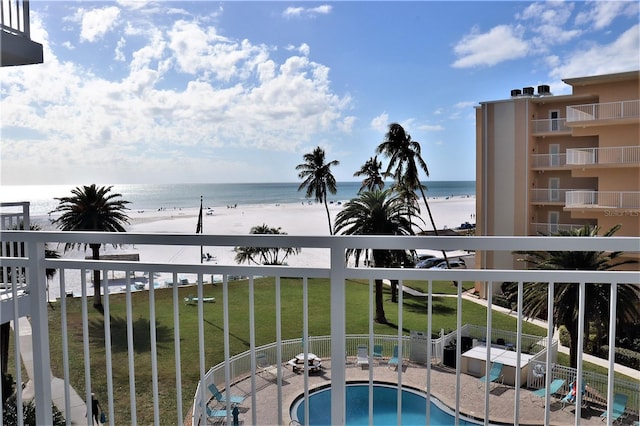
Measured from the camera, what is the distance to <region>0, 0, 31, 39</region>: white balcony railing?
131 inches

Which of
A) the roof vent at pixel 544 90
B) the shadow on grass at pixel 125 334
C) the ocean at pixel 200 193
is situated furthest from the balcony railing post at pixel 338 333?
the ocean at pixel 200 193

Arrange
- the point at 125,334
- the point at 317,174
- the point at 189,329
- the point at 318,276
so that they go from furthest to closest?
the point at 317,174 < the point at 125,334 < the point at 189,329 < the point at 318,276

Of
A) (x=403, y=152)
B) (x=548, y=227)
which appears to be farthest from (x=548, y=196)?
(x=403, y=152)


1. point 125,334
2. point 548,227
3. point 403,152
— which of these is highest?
point 403,152

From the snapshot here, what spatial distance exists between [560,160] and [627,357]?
29.5 feet

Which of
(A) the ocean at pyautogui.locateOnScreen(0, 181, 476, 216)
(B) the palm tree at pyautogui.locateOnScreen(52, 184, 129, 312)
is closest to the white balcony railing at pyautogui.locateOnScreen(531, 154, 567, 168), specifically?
(B) the palm tree at pyautogui.locateOnScreen(52, 184, 129, 312)

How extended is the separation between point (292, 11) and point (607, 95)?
71.4 feet

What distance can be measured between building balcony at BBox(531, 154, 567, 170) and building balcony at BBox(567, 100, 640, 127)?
1.63 meters

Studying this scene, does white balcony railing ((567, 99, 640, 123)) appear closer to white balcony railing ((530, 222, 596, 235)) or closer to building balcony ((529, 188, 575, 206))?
building balcony ((529, 188, 575, 206))

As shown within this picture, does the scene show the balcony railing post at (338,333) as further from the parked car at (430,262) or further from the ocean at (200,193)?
the ocean at (200,193)

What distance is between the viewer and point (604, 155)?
53.3ft

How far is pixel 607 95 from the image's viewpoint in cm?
1603

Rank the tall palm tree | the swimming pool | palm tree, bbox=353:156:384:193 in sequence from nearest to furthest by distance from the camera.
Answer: the swimming pool, the tall palm tree, palm tree, bbox=353:156:384:193

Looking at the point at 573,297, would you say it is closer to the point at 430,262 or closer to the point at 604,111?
the point at 604,111
